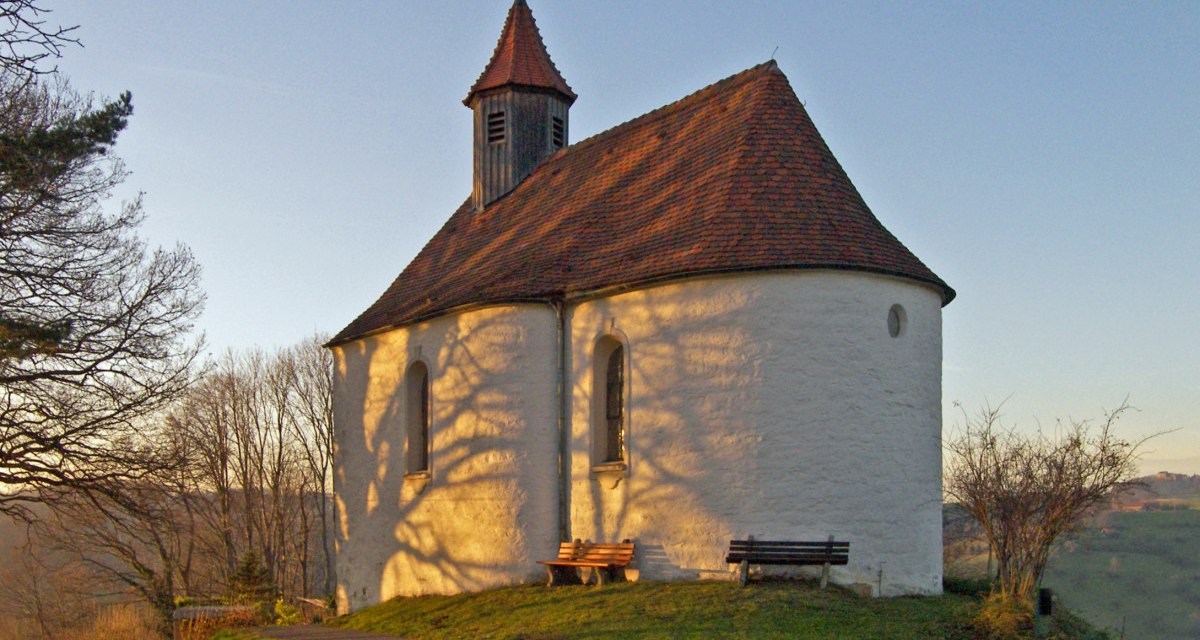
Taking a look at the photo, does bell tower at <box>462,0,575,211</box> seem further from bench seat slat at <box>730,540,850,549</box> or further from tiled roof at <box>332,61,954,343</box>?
bench seat slat at <box>730,540,850,549</box>

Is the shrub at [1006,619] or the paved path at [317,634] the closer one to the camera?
the shrub at [1006,619]

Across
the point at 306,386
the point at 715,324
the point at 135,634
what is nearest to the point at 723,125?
the point at 715,324

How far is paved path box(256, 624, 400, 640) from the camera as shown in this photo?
56.0 feet

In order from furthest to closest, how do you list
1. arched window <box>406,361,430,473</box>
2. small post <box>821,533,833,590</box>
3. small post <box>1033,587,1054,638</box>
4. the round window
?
arched window <box>406,361,430,473</box> < the round window < small post <box>821,533,833,590</box> < small post <box>1033,587,1054,638</box>

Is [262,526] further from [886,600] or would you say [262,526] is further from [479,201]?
[886,600]

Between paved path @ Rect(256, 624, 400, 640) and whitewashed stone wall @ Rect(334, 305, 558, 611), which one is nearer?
paved path @ Rect(256, 624, 400, 640)

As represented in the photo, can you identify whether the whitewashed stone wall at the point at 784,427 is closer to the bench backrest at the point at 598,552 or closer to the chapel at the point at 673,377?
the chapel at the point at 673,377

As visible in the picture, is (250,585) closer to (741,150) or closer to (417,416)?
(417,416)

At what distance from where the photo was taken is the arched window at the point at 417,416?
73.0 ft

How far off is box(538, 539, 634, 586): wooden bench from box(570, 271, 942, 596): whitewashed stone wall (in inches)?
10.1

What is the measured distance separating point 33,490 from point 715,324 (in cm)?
1096

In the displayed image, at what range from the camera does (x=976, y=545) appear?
815 inches

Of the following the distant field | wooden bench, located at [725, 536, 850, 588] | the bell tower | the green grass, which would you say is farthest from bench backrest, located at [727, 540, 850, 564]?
the distant field

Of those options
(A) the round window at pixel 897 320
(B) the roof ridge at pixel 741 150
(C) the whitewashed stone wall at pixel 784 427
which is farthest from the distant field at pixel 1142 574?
(B) the roof ridge at pixel 741 150
